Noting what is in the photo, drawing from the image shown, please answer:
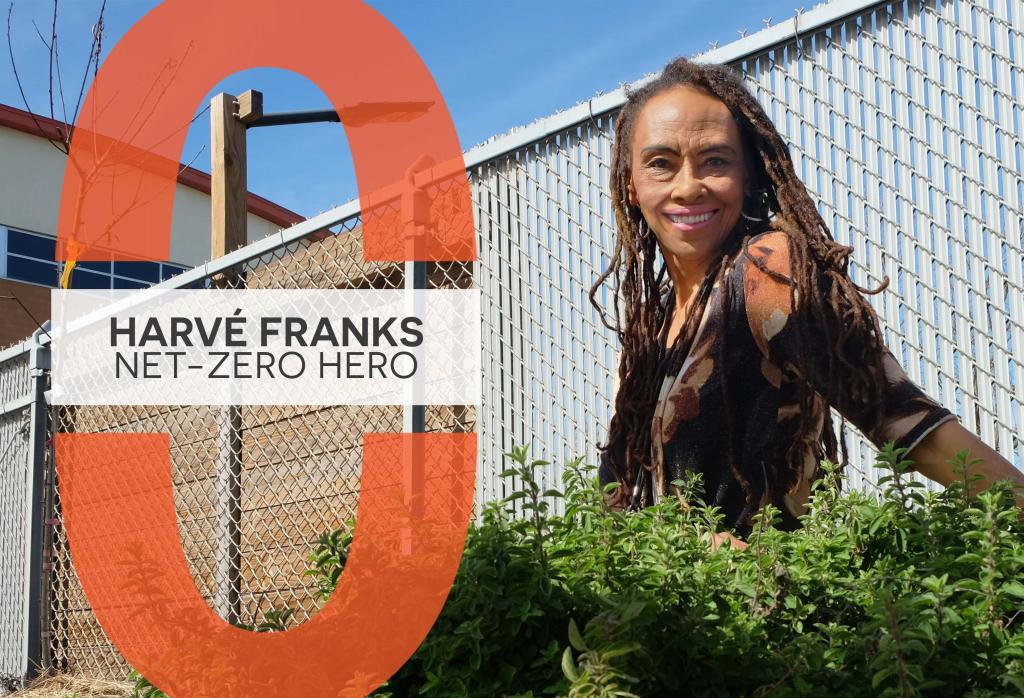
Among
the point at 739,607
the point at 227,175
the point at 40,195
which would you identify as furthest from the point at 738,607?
the point at 40,195

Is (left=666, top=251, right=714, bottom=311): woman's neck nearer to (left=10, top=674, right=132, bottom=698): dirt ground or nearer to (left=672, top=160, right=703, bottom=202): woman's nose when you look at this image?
(left=672, top=160, right=703, bottom=202): woman's nose

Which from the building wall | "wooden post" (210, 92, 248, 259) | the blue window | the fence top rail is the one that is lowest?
the fence top rail

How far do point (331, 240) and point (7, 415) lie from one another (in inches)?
170

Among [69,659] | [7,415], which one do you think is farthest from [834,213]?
[7,415]

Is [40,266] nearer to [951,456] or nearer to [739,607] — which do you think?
[951,456]

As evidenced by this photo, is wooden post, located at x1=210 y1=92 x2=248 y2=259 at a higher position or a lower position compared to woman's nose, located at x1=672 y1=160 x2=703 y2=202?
higher

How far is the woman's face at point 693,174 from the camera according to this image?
324 cm

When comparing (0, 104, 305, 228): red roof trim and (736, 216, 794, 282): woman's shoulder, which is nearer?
(736, 216, 794, 282): woman's shoulder

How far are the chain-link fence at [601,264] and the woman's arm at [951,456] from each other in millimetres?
72

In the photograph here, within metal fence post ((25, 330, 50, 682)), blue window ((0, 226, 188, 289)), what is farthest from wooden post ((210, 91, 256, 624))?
blue window ((0, 226, 188, 289))

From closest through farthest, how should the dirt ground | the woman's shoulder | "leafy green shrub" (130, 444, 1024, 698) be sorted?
"leafy green shrub" (130, 444, 1024, 698) < the woman's shoulder < the dirt ground

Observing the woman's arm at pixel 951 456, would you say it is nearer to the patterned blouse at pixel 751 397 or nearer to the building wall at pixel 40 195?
the patterned blouse at pixel 751 397

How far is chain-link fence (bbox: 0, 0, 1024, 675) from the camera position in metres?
2.95

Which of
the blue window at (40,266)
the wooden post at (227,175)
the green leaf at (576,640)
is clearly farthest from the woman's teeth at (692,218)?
the blue window at (40,266)
